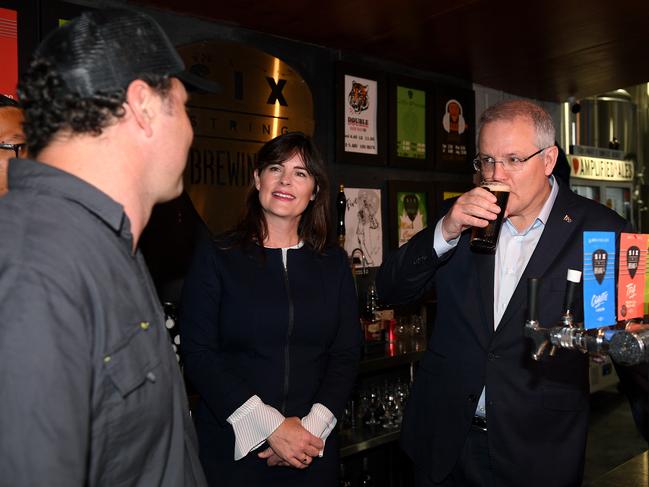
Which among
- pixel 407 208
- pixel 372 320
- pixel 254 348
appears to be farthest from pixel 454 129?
pixel 254 348

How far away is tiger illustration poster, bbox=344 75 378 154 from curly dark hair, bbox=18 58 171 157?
2.54 meters

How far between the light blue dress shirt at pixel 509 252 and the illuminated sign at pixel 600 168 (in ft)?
13.5

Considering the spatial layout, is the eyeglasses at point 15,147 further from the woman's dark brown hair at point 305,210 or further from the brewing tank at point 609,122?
the brewing tank at point 609,122

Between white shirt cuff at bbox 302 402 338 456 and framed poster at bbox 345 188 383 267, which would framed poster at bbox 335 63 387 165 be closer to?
framed poster at bbox 345 188 383 267

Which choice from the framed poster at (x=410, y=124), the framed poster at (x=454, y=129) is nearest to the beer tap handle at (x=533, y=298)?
the framed poster at (x=410, y=124)

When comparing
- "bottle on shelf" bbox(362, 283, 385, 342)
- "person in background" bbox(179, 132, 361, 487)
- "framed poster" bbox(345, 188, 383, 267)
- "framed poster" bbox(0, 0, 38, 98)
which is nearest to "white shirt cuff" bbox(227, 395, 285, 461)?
"person in background" bbox(179, 132, 361, 487)

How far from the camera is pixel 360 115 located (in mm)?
3539

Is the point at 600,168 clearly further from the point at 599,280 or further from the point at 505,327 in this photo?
the point at 599,280

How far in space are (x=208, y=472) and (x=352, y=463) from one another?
5.97ft

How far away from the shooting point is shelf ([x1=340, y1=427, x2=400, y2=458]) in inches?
119

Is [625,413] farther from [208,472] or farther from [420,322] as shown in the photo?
[208,472]

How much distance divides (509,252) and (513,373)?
40 cm

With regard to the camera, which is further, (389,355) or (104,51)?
(389,355)

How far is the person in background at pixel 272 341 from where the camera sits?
1.96m
